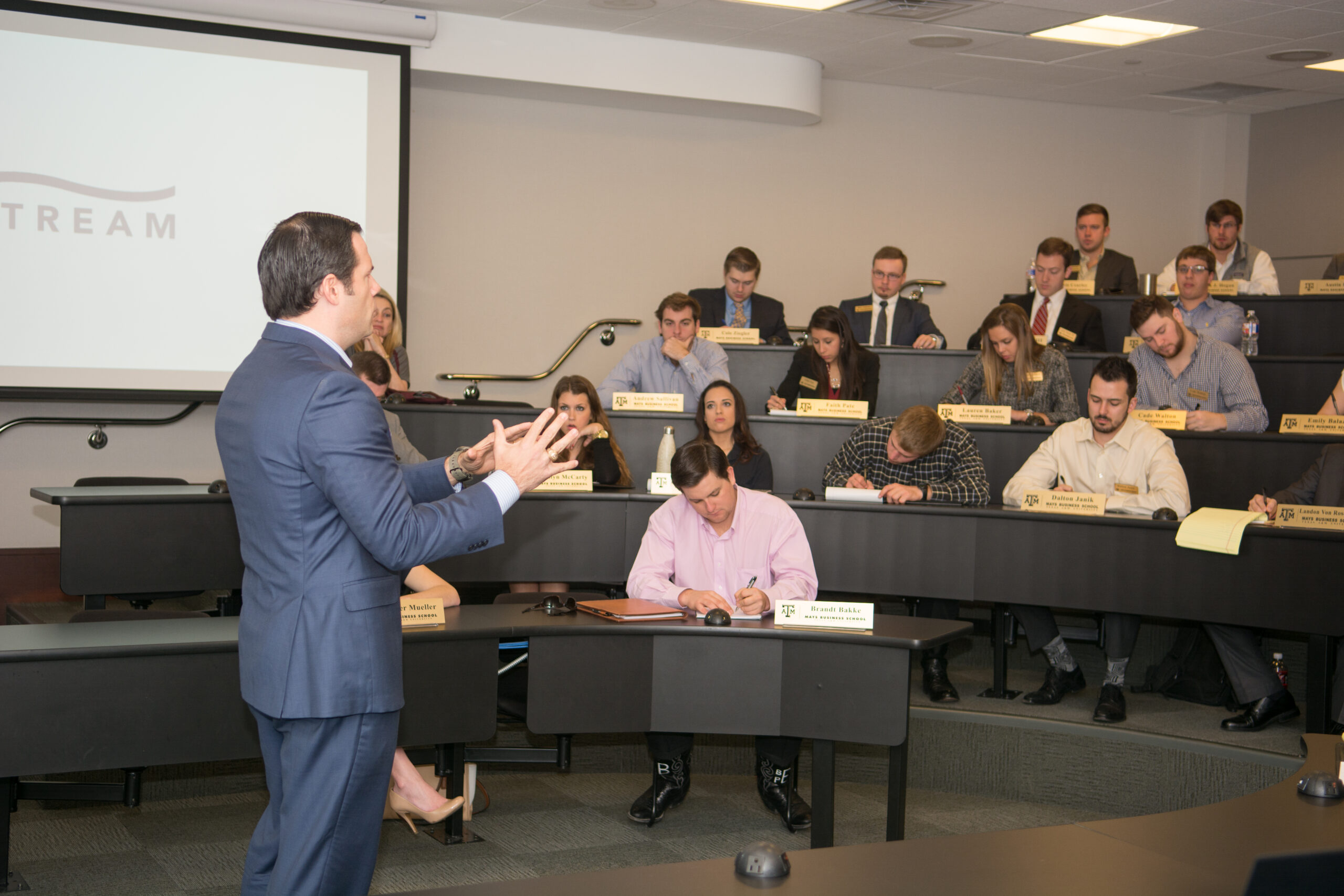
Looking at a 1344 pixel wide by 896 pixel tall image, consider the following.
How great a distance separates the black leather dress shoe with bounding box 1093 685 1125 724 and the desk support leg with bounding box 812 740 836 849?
1.30 metres

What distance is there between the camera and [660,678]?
318 centimetres

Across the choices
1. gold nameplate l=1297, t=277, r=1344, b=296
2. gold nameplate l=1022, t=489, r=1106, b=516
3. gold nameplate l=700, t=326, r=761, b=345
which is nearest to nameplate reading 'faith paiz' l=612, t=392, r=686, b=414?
gold nameplate l=700, t=326, r=761, b=345

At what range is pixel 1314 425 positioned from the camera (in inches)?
173

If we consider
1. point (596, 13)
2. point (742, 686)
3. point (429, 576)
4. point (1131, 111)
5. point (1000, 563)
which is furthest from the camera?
point (1131, 111)

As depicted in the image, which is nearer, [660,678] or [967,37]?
[660,678]

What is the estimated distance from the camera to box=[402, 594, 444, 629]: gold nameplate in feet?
9.83

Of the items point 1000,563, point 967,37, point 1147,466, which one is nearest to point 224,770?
point 1000,563

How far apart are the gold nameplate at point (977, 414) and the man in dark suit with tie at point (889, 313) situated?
124 centimetres

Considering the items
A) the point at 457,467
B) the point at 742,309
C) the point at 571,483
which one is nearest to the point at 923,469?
the point at 571,483

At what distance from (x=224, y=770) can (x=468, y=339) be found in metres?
3.48

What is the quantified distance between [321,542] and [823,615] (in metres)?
1.66

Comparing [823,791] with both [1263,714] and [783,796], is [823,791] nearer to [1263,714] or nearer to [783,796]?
[783,796]

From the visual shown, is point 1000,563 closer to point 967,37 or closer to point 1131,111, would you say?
point 967,37

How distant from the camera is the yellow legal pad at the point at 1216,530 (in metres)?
3.65
